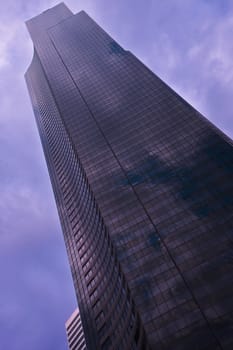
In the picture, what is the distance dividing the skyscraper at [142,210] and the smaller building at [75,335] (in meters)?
43.3

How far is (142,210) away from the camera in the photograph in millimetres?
71562

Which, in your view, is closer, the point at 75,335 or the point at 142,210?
the point at 142,210

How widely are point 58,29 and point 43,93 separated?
4403 cm

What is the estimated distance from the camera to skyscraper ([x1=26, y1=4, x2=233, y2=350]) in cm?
5306

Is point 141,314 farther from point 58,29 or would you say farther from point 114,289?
point 58,29

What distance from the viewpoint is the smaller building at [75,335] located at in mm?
124812

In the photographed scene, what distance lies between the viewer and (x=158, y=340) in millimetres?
49875

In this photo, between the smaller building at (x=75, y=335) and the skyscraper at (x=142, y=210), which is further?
the smaller building at (x=75, y=335)

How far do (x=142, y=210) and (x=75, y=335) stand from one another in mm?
88717

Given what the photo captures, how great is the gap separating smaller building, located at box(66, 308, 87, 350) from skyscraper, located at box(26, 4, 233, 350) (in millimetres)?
43341

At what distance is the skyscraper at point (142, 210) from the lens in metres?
53.1

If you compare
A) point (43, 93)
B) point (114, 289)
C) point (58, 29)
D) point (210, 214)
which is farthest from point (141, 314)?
point (58, 29)

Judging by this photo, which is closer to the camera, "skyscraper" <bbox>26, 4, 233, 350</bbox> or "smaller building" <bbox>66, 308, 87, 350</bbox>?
"skyscraper" <bbox>26, 4, 233, 350</bbox>

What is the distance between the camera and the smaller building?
409 ft
